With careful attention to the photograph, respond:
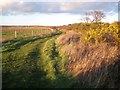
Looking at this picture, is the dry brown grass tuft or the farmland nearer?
the farmland

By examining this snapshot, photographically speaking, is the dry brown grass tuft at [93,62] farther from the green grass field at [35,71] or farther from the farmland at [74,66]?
the green grass field at [35,71]

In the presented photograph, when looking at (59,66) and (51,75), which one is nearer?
(51,75)

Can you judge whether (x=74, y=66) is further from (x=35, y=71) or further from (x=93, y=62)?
(x=35, y=71)

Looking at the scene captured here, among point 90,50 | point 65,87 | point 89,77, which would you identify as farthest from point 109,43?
point 65,87

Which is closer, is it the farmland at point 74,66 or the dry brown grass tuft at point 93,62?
the farmland at point 74,66

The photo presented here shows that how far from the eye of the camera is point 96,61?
13.7m

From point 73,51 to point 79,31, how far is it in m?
7.81

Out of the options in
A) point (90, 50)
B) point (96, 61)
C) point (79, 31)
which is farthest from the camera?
point (79, 31)

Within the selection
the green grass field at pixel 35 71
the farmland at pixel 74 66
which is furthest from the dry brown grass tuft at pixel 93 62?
the green grass field at pixel 35 71

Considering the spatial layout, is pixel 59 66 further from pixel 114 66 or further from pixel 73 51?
pixel 114 66

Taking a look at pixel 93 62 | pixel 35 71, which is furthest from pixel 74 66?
pixel 35 71

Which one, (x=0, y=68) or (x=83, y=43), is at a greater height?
(x=83, y=43)

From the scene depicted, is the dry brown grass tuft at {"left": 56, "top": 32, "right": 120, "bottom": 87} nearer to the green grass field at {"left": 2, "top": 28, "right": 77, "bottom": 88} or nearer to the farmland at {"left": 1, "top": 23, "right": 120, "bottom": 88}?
the farmland at {"left": 1, "top": 23, "right": 120, "bottom": 88}

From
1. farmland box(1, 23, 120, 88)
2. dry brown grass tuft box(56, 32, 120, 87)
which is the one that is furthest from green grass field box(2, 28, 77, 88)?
dry brown grass tuft box(56, 32, 120, 87)
